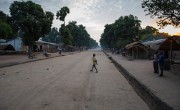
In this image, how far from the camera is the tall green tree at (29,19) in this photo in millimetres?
53253

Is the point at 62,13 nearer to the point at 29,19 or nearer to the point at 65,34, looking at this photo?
the point at 65,34

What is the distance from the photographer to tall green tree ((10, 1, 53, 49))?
5325 cm

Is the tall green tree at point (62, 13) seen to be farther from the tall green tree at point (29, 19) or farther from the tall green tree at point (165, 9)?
the tall green tree at point (165, 9)

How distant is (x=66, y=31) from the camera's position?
95.5 m

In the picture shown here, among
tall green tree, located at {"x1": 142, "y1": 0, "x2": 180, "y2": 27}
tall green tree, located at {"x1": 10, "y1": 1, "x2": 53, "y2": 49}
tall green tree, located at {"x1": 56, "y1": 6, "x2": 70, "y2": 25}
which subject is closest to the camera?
tall green tree, located at {"x1": 142, "y1": 0, "x2": 180, "y2": 27}

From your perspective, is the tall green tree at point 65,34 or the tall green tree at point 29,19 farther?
the tall green tree at point 65,34

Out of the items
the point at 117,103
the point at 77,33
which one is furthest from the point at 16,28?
the point at 77,33

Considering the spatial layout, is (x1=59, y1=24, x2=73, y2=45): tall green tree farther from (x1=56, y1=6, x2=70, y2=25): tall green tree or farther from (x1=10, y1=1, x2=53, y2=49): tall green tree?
(x1=10, y1=1, x2=53, y2=49): tall green tree

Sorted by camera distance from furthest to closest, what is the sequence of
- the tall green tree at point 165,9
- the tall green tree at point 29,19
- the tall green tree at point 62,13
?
the tall green tree at point 62,13, the tall green tree at point 29,19, the tall green tree at point 165,9

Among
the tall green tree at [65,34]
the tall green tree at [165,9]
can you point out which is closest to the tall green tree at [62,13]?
the tall green tree at [65,34]

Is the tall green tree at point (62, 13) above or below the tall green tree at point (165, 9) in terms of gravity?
above

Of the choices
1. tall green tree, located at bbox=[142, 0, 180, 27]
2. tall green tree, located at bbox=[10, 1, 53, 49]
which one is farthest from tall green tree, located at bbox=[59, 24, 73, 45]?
tall green tree, located at bbox=[142, 0, 180, 27]

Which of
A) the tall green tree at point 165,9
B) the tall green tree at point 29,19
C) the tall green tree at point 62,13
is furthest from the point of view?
the tall green tree at point 62,13

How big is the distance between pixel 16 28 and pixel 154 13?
39.8 meters
